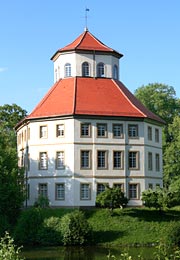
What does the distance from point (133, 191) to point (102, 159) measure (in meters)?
3.71

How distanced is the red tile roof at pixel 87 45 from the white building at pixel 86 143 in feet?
0.73

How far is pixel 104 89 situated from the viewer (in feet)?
144

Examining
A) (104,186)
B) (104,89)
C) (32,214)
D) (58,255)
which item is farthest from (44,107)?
(58,255)

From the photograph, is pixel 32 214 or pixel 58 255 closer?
pixel 58 255

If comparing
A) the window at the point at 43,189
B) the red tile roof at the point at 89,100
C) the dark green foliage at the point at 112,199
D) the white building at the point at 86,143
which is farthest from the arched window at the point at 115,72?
the dark green foliage at the point at 112,199

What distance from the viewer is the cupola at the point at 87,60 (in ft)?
146

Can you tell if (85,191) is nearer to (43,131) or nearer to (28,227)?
(43,131)

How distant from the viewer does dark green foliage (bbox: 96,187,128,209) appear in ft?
120

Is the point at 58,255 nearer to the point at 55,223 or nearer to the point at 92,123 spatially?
the point at 55,223

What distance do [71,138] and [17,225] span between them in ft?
31.2

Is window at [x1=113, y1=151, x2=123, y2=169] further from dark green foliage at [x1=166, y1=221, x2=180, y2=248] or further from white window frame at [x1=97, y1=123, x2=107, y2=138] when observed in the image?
dark green foliage at [x1=166, y1=221, x2=180, y2=248]

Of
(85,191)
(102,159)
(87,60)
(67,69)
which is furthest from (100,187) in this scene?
(87,60)

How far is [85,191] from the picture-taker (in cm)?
4031

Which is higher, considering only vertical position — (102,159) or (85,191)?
(102,159)
